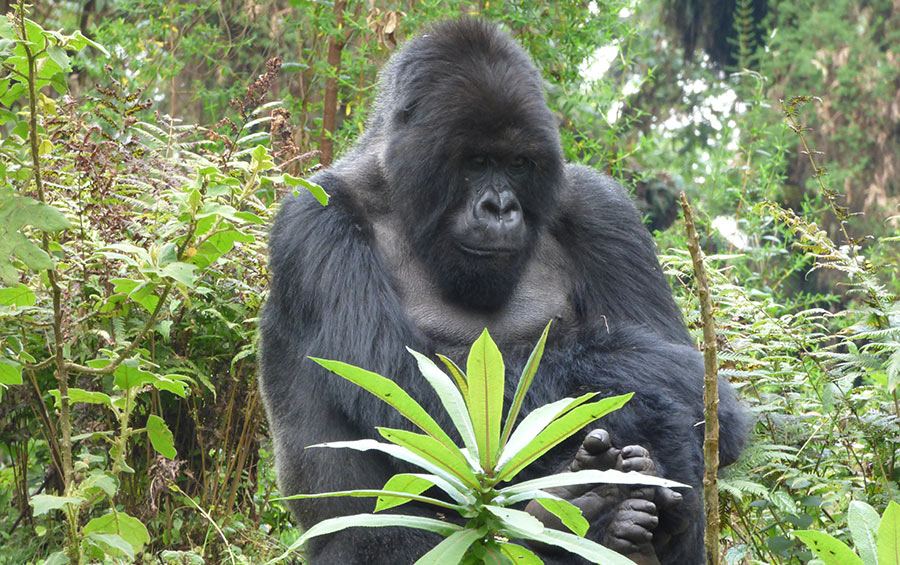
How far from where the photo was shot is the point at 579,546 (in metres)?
1.35


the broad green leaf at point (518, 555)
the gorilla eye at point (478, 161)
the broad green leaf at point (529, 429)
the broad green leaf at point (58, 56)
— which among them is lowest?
the broad green leaf at point (518, 555)

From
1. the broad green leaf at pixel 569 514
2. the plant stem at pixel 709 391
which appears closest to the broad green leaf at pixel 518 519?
the broad green leaf at pixel 569 514

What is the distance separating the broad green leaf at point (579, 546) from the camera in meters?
1.32

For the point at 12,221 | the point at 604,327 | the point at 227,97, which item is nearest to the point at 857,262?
the point at 604,327

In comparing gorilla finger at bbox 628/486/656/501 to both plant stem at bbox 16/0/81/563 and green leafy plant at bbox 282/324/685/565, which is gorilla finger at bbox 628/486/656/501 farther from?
plant stem at bbox 16/0/81/563

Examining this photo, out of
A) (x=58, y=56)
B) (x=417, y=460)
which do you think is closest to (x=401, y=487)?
(x=417, y=460)

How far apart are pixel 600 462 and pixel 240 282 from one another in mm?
1514

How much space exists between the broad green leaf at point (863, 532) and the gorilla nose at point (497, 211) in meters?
1.43

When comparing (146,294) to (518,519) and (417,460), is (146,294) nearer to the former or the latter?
(417,460)

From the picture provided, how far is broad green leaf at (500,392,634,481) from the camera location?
1385 mm

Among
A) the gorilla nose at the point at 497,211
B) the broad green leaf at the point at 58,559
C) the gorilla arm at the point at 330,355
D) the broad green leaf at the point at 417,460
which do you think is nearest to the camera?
the broad green leaf at the point at 417,460

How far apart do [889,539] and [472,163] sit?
5.75ft

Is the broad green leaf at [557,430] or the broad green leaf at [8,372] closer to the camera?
the broad green leaf at [557,430]

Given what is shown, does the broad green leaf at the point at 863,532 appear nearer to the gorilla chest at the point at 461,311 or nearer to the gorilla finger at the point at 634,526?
the gorilla finger at the point at 634,526
